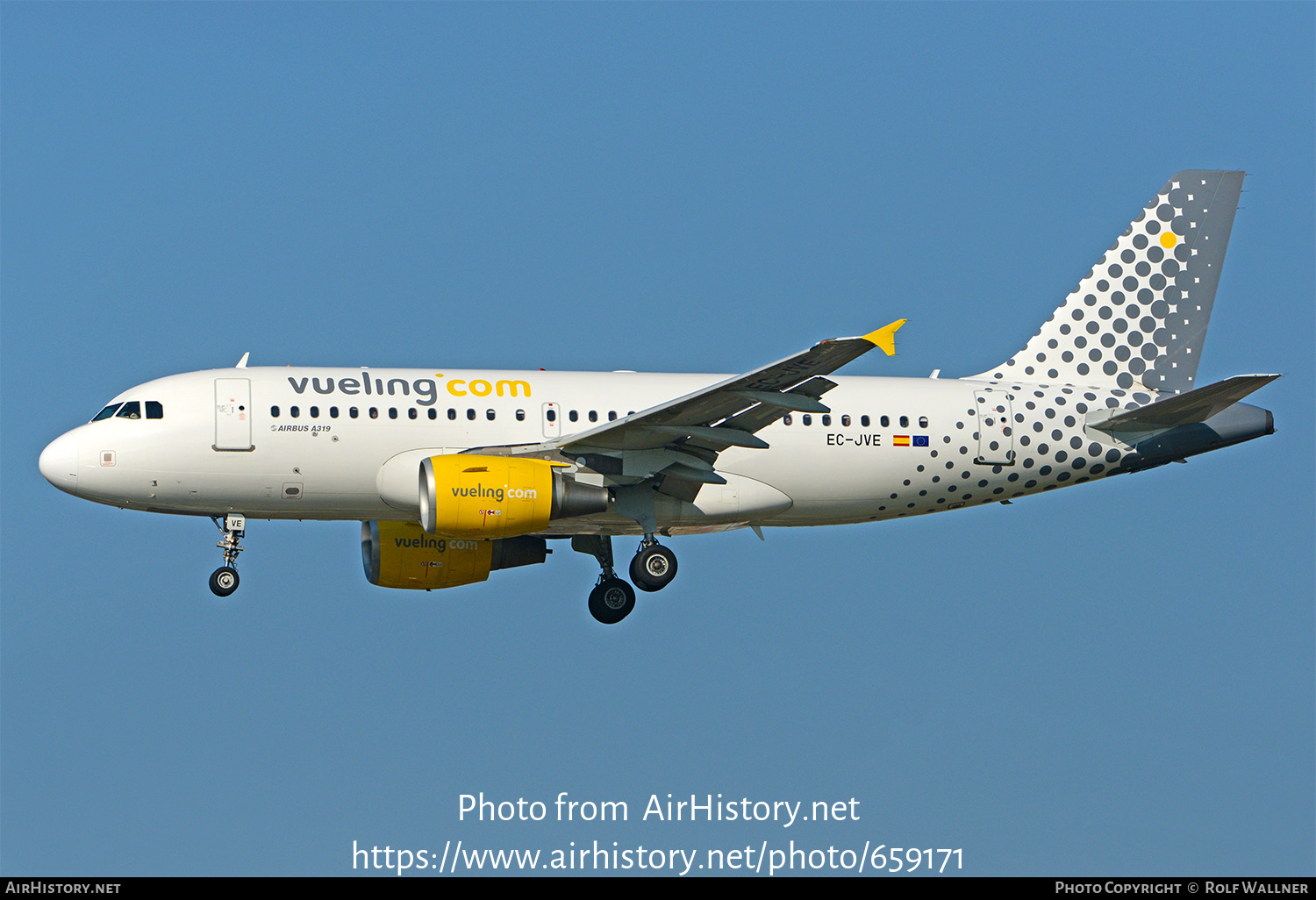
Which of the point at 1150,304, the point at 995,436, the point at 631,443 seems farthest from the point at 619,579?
the point at 1150,304

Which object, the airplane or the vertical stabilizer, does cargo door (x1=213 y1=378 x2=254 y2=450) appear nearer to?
the airplane

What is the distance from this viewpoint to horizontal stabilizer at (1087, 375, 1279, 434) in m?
30.3

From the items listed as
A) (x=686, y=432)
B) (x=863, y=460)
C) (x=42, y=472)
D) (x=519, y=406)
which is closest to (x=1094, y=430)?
(x=863, y=460)

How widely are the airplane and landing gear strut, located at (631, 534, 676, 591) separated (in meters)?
0.04

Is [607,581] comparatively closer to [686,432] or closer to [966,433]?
[686,432]

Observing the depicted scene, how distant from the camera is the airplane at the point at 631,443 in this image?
2972 centimetres

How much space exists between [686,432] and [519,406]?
3.41m

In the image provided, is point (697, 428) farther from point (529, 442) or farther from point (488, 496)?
point (488, 496)

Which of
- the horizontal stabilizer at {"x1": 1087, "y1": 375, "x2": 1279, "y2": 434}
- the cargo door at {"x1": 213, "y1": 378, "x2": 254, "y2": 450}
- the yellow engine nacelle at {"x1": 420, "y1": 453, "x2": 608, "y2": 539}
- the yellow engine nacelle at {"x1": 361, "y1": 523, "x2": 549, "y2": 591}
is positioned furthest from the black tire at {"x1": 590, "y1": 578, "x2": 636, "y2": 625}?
the horizontal stabilizer at {"x1": 1087, "y1": 375, "x2": 1279, "y2": 434}

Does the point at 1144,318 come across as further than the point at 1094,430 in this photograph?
Yes

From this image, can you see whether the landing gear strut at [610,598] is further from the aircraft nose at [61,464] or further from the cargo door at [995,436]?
the aircraft nose at [61,464]

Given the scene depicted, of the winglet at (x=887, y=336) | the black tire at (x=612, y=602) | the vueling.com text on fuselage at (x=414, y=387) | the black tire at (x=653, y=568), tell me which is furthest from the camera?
the black tire at (x=612, y=602)

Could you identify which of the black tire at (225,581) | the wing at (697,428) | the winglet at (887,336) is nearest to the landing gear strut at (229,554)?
the black tire at (225,581)

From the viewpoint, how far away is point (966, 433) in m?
32.6
